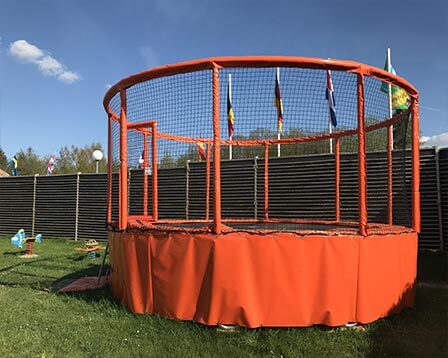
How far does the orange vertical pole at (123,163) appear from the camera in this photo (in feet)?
18.1

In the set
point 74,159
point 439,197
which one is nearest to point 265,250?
point 439,197

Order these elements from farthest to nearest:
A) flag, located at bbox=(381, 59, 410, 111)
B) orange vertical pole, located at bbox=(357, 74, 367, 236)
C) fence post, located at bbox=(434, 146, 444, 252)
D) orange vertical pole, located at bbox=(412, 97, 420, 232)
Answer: fence post, located at bbox=(434, 146, 444, 252) → orange vertical pole, located at bbox=(412, 97, 420, 232) → flag, located at bbox=(381, 59, 410, 111) → orange vertical pole, located at bbox=(357, 74, 367, 236)

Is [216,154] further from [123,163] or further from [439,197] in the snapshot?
[439,197]

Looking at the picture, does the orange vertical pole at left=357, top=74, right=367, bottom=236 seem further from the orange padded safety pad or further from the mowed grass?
the mowed grass

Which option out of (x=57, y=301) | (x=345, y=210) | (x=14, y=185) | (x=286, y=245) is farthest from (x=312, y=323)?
A: (x=14, y=185)

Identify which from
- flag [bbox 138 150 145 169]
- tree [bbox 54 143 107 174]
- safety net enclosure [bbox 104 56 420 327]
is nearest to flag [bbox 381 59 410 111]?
safety net enclosure [bbox 104 56 420 327]

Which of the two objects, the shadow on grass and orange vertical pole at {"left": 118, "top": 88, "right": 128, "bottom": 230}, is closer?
the shadow on grass

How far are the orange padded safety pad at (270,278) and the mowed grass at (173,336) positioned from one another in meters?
0.14

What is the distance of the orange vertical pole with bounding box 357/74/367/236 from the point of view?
4.81 meters

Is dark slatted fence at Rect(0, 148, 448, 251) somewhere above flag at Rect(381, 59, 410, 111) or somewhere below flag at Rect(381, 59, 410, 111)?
below

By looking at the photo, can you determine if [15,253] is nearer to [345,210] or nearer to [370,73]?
[345,210]

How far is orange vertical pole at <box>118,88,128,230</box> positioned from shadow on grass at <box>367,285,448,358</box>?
9.96 feet

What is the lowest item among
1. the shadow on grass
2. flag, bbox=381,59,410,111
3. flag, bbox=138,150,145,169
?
the shadow on grass

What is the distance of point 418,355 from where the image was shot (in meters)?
4.06
